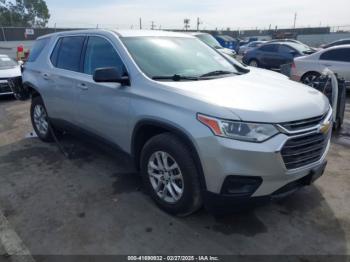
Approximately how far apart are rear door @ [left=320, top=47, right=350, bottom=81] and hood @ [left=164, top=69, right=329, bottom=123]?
648cm

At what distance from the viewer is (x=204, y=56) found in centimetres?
418

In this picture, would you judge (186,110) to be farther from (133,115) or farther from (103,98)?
(103,98)

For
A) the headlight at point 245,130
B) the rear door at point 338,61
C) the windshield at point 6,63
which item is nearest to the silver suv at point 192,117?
the headlight at point 245,130

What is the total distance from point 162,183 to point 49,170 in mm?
2028

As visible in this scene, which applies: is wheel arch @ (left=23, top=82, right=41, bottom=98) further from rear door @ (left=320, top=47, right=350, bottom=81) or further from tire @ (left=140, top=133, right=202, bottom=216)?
rear door @ (left=320, top=47, right=350, bottom=81)

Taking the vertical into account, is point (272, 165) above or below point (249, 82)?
below

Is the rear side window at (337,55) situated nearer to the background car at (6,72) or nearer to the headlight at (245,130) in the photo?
the headlight at (245,130)

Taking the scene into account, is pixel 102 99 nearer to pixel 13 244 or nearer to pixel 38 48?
pixel 13 244

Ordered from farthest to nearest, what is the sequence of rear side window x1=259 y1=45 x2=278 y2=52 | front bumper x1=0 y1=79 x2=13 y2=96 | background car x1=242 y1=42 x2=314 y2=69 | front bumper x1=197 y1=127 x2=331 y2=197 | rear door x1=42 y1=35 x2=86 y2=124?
rear side window x1=259 y1=45 x2=278 y2=52
background car x1=242 y1=42 x2=314 y2=69
front bumper x1=0 y1=79 x2=13 y2=96
rear door x1=42 y1=35 x2=86 y2=124
front bumper x1=197 y1=127 x2=331 y2=197

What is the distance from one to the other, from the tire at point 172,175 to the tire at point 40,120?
9.31 feet

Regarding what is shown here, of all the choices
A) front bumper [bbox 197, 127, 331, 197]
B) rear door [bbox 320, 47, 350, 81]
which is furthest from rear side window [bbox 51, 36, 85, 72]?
rear door [bbox 320, 47, 350, 81]

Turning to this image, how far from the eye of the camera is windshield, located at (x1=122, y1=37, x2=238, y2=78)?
3604mm

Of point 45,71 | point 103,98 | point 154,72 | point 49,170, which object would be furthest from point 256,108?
point 45,71

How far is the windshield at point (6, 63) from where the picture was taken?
10.1 meters
